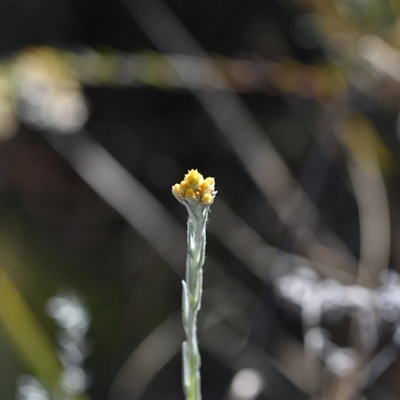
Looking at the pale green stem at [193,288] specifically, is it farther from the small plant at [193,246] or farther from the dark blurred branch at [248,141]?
the dark blurred branch at [248,141]

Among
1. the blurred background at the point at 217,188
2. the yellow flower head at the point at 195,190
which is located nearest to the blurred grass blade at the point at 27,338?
the blurred background at the point at 217,188

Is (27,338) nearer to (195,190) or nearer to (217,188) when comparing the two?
(217,188)

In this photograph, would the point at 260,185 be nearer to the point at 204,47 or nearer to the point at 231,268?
the point at 231,268

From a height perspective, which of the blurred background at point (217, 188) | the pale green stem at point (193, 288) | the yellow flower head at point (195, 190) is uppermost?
the blurred background at point (217, 188)

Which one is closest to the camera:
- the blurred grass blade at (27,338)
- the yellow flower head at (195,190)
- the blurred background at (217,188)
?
the yellow flower head at (195,190)

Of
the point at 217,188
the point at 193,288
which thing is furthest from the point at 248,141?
the point at 193,288

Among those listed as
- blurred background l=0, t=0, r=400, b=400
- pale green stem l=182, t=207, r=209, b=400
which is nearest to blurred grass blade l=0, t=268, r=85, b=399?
blurred background l=0, t=0, r=400, b=400

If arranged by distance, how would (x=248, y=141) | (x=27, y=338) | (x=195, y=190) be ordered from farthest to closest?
(x=248, y=141) → (x=27, y=338) → (x=195, y=190)
